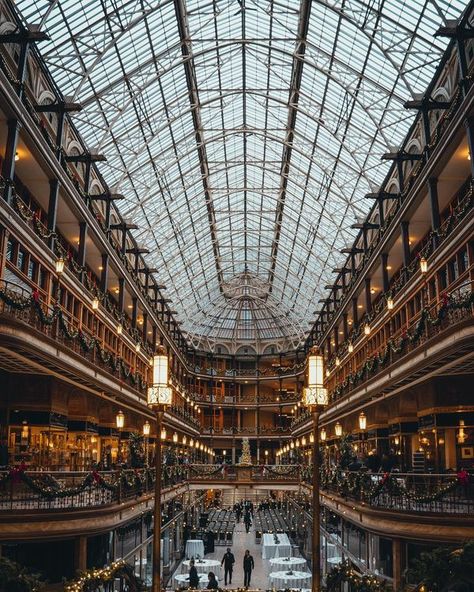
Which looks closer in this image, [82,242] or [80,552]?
[80,552]

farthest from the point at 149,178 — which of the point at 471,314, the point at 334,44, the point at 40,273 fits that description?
the point at 471,314

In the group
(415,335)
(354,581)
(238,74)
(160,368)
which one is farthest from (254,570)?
(238,74)

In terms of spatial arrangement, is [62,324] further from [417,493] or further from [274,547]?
[274,547]

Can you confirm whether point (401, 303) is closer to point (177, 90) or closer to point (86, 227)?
point (86, 227)

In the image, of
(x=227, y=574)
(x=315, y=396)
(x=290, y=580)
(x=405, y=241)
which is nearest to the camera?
(x=315, y=396)

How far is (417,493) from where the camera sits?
57.9ft

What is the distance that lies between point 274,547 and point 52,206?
983 inches

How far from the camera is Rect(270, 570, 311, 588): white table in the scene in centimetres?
2942

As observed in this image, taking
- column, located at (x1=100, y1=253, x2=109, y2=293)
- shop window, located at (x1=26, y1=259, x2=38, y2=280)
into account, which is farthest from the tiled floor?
shop window, located at (x1=26, y1=259, x2=38, y2=280)

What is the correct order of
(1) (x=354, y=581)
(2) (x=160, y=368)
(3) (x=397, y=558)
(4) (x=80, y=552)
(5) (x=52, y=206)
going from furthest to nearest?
1. (5) (x=52, y=206)
2. (4) (x=80, y=552)
3. (3) (x=397, y=558)
4. (1) (x=354, y=581)
5. (2) (x=160, y=368)

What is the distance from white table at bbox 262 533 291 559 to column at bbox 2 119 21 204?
27.2m

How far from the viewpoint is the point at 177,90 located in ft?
121

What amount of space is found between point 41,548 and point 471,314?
48.6 feet

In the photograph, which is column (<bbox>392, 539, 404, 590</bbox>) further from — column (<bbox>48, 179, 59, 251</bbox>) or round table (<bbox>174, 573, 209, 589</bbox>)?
column (<bbox>48, 179, 59, 251</bbox>)
